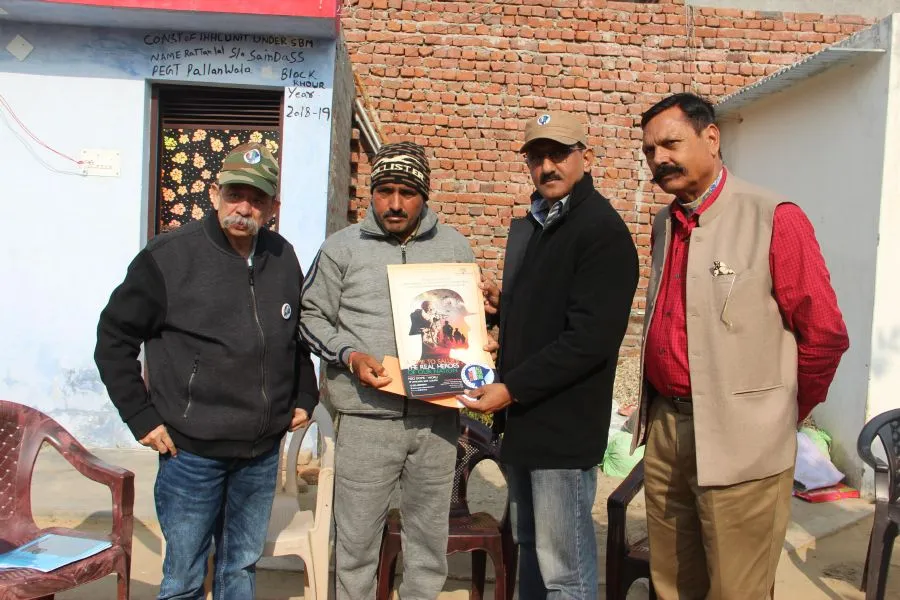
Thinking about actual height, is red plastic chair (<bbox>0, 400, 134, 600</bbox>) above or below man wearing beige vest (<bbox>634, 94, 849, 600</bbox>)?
below

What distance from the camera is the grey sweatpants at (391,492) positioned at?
296 cm

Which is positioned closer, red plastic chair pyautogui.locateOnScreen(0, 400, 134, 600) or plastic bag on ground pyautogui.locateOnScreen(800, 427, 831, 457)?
red plastic chair pyautogui.locateOnScreen(0, 400, 134, 600)

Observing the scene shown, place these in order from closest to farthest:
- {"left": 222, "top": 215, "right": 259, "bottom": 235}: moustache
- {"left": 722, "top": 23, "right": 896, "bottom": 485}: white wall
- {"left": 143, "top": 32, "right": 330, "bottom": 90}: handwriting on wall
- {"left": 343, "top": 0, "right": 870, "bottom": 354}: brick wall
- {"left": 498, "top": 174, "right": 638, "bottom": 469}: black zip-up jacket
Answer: {"left": 498, "top": 174, "right": 638, "bottom": 469}: black zip-up jacket < {"left": 222, "top": 215, "right": 259, "bottom": 235}: moustache < {"left": 722, "top": 23, "right": 896, "bottom": 485}: white wall < {"left": 143, "top": 32, "right": 330, "bottom": 90}: handwriting on wall < {"left": 343, "top": 0, "right": 870, "bottom": 354}: brick wall

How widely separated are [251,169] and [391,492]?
1.42 m

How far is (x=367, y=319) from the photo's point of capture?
9.71 ft

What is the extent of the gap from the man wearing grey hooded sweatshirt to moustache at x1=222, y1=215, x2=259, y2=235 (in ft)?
1.03

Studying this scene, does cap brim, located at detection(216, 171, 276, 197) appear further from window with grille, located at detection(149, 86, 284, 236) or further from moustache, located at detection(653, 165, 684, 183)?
window with grille, located at detection(149, 86, 284, 236)

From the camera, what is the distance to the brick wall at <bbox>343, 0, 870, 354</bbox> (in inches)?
324

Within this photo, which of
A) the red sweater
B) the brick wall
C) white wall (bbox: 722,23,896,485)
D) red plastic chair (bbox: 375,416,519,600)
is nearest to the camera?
the red sweater

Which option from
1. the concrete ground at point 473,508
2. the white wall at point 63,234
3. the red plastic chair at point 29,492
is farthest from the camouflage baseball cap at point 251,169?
the white wall at point 63,234

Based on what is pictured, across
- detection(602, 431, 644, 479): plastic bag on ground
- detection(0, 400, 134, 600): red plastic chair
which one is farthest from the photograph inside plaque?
detection(602, 431, 644, 479): plastic bag on ground

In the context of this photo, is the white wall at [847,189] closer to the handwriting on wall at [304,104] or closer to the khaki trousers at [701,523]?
the khaki trousers at [701,523]

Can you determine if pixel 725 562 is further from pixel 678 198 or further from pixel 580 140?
pixel 580 140

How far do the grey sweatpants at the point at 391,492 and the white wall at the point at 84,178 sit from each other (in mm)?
3080
